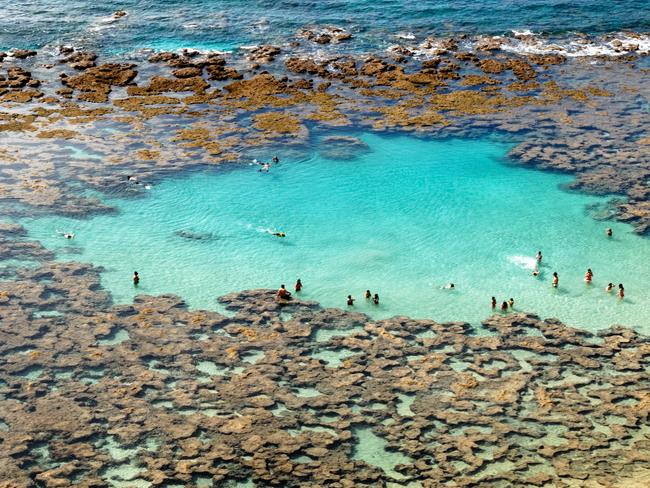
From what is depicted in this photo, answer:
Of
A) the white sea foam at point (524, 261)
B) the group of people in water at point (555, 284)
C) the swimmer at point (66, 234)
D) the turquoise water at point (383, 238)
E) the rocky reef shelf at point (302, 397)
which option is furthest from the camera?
the swimmer at point (66, 234)

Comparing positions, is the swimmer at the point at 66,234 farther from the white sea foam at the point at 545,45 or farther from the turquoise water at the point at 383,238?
the white sea foam at the point at 545,45

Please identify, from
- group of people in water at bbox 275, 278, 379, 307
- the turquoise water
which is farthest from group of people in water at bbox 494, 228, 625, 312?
group of people in water at bbox 275, 278, 379, 307

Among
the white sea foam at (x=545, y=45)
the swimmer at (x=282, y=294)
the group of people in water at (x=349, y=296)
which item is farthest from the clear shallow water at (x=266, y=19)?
the swimmer at (x=282, y=294)

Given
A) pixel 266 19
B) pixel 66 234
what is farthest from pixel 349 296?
pixel 266 19

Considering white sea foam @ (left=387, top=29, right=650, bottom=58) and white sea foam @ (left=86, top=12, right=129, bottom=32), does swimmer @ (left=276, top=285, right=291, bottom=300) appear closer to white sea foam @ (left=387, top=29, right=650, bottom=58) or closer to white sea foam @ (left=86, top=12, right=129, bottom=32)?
white sea foam @ (left=387, top=29, right=650, bottom=58)

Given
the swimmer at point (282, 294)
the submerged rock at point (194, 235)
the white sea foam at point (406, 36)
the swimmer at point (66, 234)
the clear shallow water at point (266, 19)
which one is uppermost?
the clear shallow water at point (266, 19)

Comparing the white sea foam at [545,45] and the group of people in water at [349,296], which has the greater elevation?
the white sea foam at [545,45]
